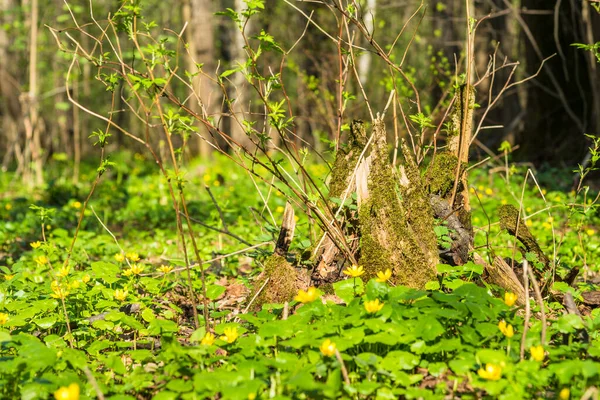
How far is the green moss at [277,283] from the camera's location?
3.09 m

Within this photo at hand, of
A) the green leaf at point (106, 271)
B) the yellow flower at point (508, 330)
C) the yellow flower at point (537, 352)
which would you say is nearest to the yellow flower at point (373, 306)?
the yellow flower at point (508, 330)

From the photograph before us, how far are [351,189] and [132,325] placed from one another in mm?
1323

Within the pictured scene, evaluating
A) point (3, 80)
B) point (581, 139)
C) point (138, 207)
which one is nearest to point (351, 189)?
point (138, 207)

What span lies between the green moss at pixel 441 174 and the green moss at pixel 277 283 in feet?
2.96

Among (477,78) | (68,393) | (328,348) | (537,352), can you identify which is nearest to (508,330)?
(537,352)

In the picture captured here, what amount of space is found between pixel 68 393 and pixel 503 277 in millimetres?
2143

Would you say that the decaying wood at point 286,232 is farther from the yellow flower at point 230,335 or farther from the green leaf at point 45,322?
the green leaf at point 45,322

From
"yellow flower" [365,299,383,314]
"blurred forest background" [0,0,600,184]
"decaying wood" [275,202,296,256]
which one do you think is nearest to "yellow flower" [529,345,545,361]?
"yellow flower" [365,299,383,314]

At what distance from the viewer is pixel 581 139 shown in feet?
25.5

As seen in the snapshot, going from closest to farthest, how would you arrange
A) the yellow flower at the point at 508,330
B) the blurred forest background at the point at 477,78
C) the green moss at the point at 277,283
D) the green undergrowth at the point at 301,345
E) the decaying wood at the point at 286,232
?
1. the green undergrowth at the point at 301,345
2. the yellow flower at the point at 508,330
3. the green moss at the point at 277,283
4. the decaying wood at the point at 286,232
5. the blurred forest background at the point at 477,78

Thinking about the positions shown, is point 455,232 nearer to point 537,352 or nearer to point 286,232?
point 286,232

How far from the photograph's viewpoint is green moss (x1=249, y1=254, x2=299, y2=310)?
309 cm

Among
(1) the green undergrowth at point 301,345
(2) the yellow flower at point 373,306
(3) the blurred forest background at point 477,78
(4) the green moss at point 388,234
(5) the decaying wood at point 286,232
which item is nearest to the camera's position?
(1) the green undergrowth at point 301,345

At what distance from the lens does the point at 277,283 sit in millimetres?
3121
